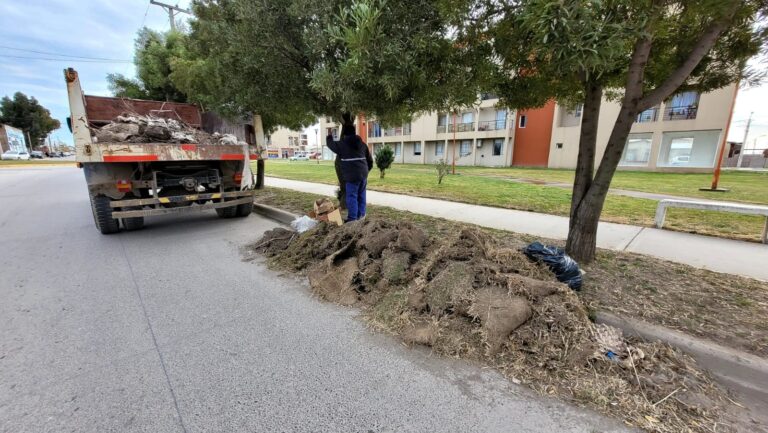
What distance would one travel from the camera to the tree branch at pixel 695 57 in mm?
2809

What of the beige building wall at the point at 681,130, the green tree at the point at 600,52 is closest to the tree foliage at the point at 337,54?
the green tree at the point at 600,52

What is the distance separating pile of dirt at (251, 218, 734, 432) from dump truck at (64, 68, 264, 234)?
11.4 feet

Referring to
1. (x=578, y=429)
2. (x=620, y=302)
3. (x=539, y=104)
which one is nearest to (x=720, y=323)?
(x=620, y=302)

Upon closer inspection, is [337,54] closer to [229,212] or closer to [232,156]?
[232,156]

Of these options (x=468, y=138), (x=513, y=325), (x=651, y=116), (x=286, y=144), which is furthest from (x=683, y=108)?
(x=286, y=144)

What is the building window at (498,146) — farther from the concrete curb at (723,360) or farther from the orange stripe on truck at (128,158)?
the concrete curb at (723,360)

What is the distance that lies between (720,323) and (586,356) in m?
1.37

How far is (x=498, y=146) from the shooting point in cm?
3102

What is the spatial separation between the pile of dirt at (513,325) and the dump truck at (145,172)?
3.48m

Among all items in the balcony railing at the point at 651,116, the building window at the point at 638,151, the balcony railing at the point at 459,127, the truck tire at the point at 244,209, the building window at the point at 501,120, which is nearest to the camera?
the truck tire at the point at 244,209

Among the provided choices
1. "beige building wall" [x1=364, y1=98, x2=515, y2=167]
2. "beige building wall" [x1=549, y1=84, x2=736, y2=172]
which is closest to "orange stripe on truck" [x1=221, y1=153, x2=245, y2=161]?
"beige building wall" [x1=549, y1=84, x2=736, y2=172]

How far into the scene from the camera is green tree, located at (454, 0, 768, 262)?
7.21ft

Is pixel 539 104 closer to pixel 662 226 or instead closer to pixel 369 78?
pixel 369 78

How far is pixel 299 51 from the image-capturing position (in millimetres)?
4371
